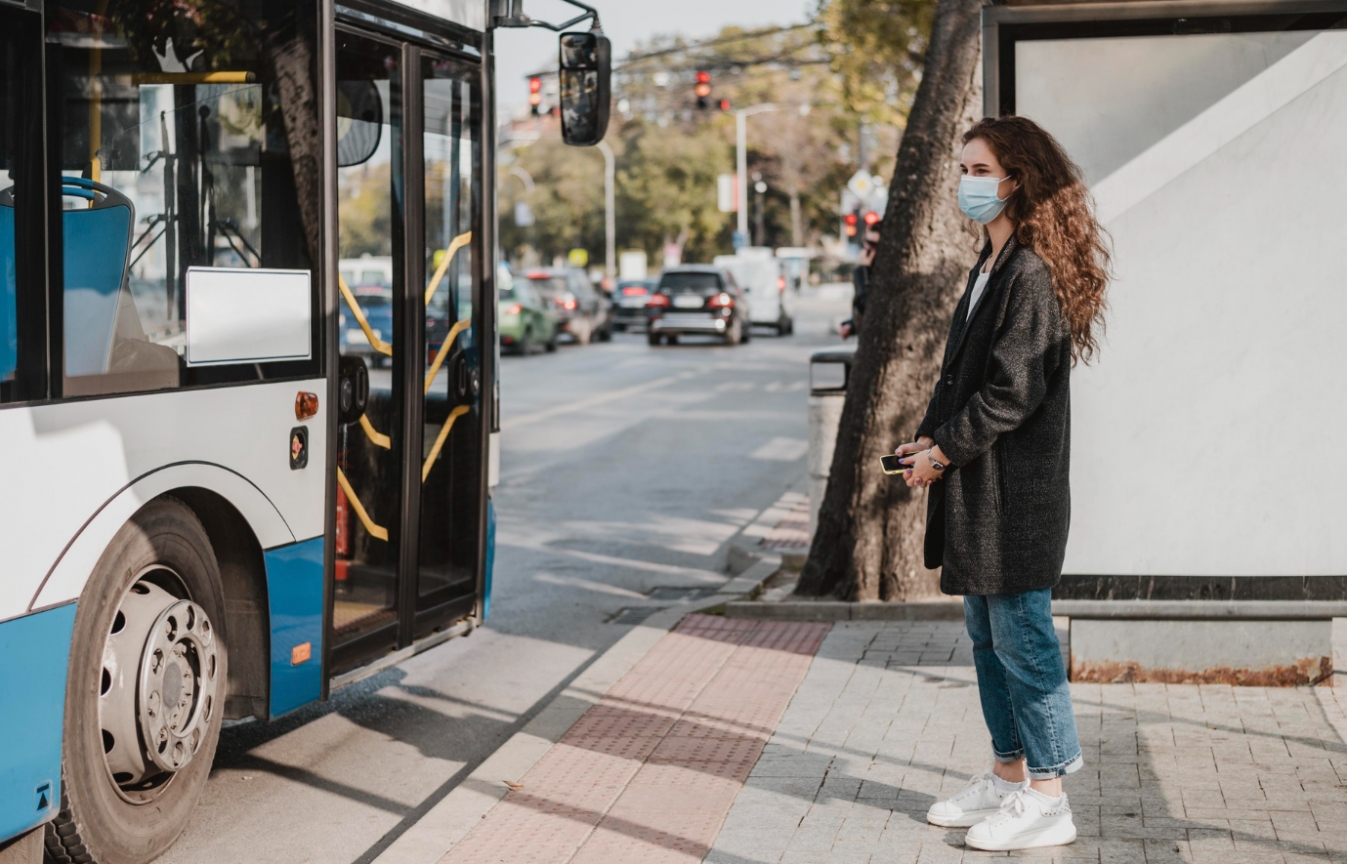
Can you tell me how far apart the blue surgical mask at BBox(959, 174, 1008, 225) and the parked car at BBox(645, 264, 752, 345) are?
1333 inches

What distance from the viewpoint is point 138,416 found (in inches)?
181

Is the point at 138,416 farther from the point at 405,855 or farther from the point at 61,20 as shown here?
the point at 405,855

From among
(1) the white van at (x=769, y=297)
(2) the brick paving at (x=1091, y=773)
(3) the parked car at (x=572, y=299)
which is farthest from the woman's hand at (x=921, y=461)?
(1) the white van at (x=769, y=297)

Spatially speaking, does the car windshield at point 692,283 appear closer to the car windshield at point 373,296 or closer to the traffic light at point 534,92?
the traffic light at point 534,92

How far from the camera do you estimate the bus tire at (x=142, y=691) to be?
440 centimetres

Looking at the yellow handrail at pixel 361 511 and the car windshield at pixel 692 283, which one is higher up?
the car windshield at pixel 692 283

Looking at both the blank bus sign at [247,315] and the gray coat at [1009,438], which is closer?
the gray coat at [1009,438]

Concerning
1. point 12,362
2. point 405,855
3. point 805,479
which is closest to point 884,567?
point 405,855

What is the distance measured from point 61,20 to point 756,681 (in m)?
3.77

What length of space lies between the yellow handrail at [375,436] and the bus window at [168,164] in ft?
1.93

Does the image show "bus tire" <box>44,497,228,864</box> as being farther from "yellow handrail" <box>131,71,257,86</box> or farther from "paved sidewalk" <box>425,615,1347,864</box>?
"yellow handrail" <box>131,71,257,86</box>

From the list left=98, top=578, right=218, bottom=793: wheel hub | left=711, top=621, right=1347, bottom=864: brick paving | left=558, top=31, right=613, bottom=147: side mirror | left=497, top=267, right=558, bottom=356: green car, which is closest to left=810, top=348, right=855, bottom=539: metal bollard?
left=711, top=621, right=1347, bottom=864: brick paving

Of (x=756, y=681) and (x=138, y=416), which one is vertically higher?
(x=138, y=416)

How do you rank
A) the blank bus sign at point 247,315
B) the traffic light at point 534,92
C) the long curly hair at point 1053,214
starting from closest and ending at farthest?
1. the long curly hair at point 1053,214
2. the blank bus sign at point 247,315
3. the traffic light at point 534,92
